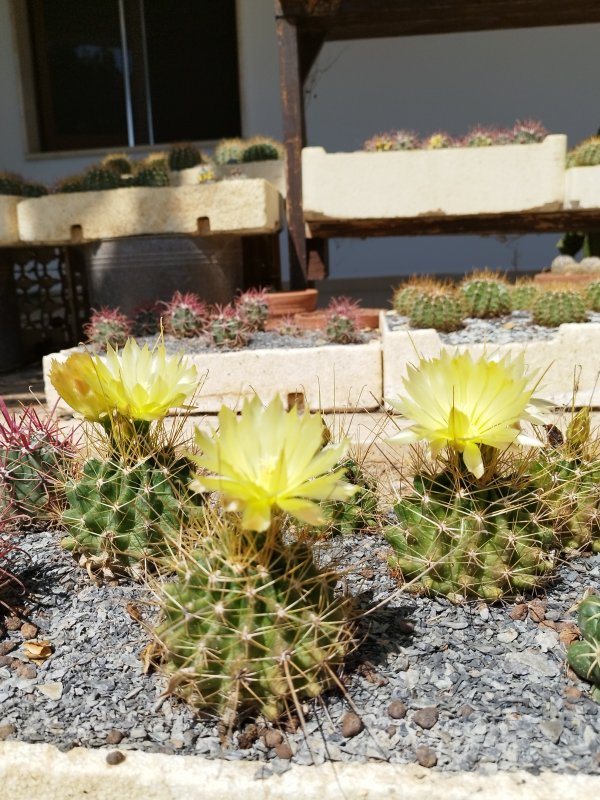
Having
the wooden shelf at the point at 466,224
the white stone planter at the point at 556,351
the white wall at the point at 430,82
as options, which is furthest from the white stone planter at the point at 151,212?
the white wall at the point at 430,82

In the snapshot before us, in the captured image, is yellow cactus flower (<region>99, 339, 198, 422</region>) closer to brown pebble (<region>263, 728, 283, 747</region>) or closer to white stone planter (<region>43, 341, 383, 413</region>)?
brown pebble (<region>263, 728, 283, 747</region>)

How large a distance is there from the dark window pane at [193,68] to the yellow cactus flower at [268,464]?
26.2 feet

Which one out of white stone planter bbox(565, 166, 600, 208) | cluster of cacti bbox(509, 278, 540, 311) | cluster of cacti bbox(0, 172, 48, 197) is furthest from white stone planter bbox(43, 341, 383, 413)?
cluster of cacti bbox(0, 172, 48, 197)

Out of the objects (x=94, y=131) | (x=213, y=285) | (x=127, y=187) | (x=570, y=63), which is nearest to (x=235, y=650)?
(x=213, y=285)

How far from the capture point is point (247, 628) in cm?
129

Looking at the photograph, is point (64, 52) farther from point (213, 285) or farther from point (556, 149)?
point (556, 149)

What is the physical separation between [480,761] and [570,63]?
8.01 m

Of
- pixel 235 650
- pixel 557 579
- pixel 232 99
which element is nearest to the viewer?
pixel 235 650

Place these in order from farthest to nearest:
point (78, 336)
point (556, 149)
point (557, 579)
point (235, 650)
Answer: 1. point (78, 336)
2. point (556, 149)
3. point (557, 579)
4. point (235, 650)

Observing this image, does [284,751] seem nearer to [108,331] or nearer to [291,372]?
[291,372]

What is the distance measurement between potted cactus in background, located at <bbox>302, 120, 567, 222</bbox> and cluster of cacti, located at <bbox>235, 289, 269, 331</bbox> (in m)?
1.00

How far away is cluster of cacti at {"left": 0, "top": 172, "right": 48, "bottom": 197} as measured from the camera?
602 cm

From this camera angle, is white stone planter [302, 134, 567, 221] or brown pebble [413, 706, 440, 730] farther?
white stone planter [302, 134, 567, 221]

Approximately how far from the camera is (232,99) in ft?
28.1
